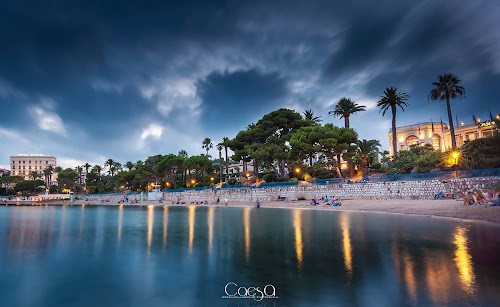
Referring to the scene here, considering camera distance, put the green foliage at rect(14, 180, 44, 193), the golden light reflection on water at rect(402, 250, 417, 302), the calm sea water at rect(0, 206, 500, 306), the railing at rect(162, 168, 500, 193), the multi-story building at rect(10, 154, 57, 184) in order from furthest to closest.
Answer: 1. the multi-story building at rect(10, 154, 57, 184)
2. the green foliage at rect(14, 180, 44, 193)
3. the railing at rect(162, 168, 500, 193)
4. the calm sea water at rect(0, 206, 500, 306)
5. the golden light reflection on water at rect(402, 250, 417, 302)

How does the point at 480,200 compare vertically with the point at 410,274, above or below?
above

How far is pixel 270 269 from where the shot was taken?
9.17m

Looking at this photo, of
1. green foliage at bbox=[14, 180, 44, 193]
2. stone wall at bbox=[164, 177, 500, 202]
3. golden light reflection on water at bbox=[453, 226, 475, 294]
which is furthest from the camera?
green foliage at bbox=[14, 180, 44, 193]

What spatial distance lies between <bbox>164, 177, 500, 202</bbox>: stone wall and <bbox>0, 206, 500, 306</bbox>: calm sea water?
692 inches

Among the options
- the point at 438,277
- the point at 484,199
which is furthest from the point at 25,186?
the point at 438,277

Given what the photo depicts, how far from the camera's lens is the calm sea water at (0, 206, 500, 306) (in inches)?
273

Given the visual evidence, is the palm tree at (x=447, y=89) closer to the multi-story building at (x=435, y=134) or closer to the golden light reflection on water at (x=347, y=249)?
the multi-story building at (x=435, y=134)

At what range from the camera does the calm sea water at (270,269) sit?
693 centimetres

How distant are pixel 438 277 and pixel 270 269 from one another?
4.81 metres

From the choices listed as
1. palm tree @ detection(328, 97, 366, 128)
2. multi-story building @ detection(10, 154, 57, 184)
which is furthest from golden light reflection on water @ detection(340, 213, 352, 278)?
multi-story building @ detection(10, 154, 57, 184)

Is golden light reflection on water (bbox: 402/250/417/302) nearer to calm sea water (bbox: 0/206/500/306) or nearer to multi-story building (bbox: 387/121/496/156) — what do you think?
calm sea water (bbox: 0/206/500/306)

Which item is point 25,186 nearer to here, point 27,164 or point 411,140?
point 27,164

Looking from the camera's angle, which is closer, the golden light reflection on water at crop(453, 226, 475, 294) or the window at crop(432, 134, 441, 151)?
the golden light reflection on water at crop(453, 226, 475, 294)

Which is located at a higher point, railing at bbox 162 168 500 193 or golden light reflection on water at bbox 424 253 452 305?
railing at bbox 162 168 500 193
